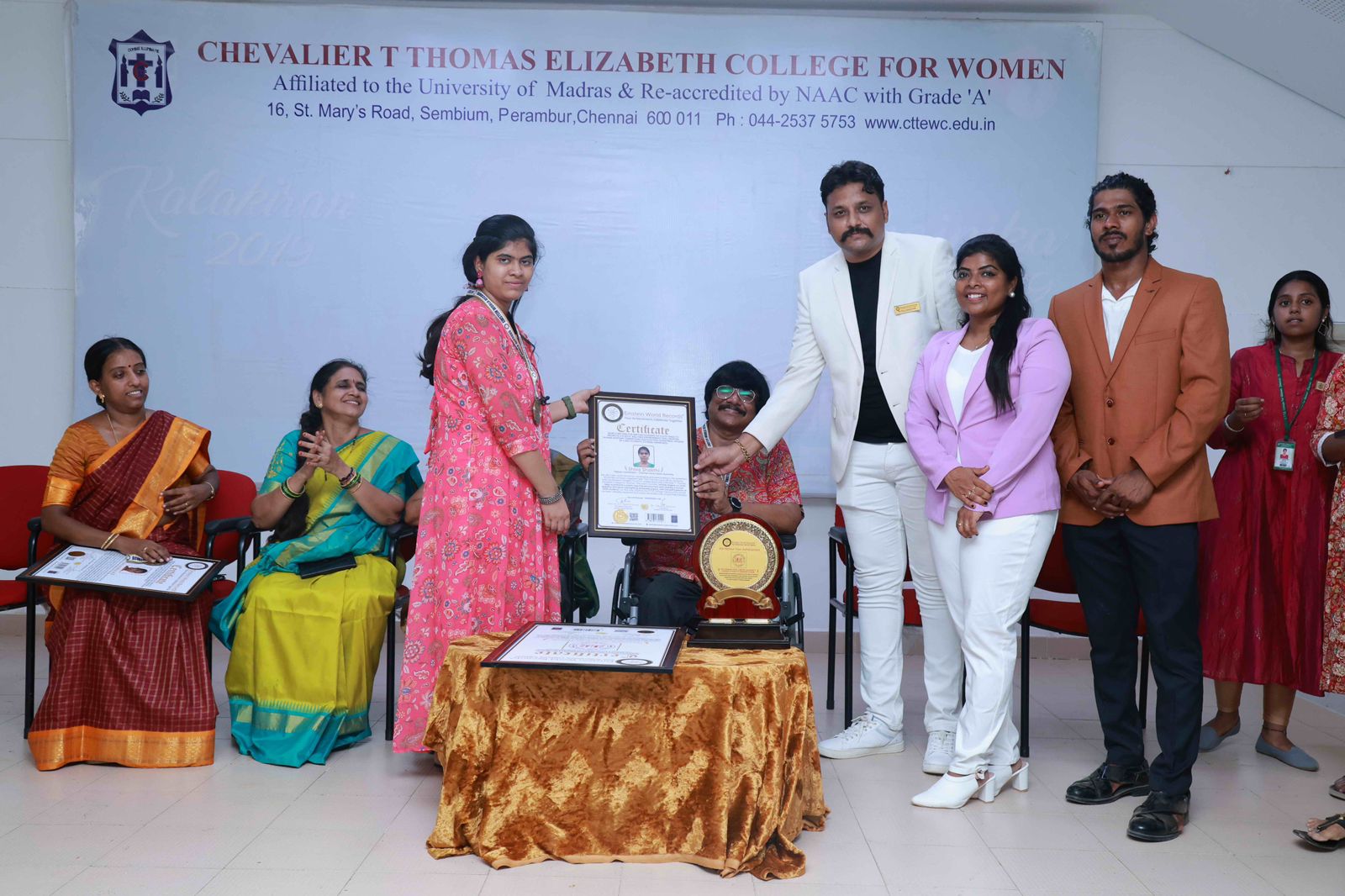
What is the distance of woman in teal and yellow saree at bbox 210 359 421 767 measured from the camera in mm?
3150

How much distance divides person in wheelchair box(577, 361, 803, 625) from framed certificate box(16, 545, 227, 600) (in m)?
1.20

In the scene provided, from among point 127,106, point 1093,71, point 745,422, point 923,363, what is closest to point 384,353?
point 127,106

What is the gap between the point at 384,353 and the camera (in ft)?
15.9

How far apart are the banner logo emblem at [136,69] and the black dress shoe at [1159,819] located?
469 centimetres

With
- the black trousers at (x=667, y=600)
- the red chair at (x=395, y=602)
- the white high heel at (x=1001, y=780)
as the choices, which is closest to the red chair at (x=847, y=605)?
the black trousers at (x=667, y=600)

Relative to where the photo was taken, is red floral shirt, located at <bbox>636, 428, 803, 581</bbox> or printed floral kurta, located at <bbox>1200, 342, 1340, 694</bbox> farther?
red floral shirt, located at <bbox>636, 428, 803, 581</bbox>

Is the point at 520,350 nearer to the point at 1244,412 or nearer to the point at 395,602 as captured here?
the point at 395,602

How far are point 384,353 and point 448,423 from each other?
2012 millimetres

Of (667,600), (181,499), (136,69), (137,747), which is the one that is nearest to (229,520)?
(181,499)

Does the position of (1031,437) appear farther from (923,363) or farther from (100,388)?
(100,388)

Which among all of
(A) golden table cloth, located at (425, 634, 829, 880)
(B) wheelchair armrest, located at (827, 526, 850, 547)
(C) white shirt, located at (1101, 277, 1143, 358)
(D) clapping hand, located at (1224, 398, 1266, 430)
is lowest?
(A) golden table cloth, located at (425, 634, 829, 880)

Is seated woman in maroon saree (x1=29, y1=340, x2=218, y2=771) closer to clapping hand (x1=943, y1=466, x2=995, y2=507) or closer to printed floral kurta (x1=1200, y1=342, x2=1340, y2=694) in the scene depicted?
clapping hand (x1=943, y1=466, x2=995, y2=507)

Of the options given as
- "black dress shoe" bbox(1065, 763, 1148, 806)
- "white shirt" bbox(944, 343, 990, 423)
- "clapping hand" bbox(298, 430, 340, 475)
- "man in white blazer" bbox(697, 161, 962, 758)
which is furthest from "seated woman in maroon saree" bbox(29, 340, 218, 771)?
"black dress shoe" bbox(1065, 763, 1148, 806)

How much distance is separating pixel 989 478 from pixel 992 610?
1.13 ft
